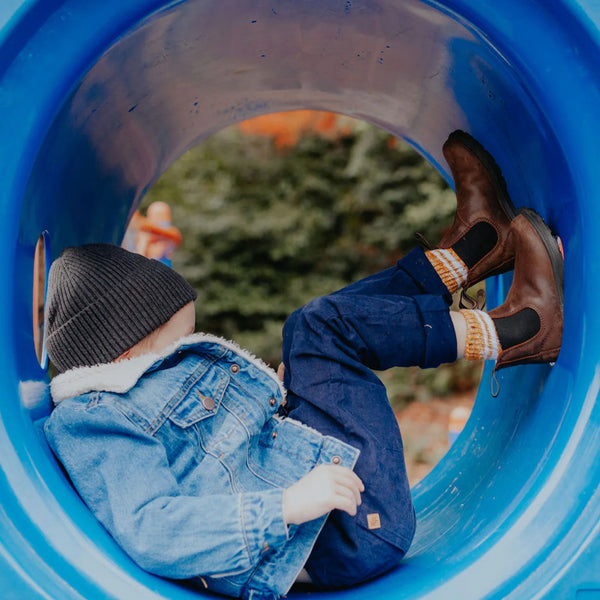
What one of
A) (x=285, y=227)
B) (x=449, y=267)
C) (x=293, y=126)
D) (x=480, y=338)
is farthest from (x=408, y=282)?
(x=293, y=126)

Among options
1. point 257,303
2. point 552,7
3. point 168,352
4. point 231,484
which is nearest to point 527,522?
point 231,484

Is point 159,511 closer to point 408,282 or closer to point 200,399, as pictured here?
point 200,399

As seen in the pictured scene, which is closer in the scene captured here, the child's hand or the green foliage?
the child's hand

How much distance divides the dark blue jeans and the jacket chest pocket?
5.6 inches

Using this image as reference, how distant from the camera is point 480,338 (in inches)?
49.2

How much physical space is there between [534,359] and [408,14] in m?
0.66

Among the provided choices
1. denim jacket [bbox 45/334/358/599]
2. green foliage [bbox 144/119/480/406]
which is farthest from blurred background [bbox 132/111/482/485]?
denim jacket [bbox 45/334/358/599]

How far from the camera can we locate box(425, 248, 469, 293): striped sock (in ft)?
4.74

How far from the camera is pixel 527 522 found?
3.42ft

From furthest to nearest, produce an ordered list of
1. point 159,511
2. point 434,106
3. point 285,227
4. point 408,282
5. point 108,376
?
point 285,227, point 434,106, point 408,282, point 108,376, point 159,511

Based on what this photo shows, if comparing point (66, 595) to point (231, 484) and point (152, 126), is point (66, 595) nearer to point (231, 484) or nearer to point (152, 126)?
point (231, 484)

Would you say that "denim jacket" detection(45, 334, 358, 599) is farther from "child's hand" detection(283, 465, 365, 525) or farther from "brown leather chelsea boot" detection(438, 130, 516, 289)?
"brown leather chelsea boot" detection(438, 130, 516, 289)

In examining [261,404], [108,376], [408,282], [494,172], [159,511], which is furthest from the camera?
[494,172]

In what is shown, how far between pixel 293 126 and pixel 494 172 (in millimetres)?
4747
